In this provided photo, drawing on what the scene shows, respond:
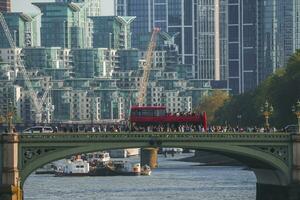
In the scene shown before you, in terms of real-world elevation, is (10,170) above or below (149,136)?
below

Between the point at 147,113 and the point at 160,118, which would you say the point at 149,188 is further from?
the point at 160,118

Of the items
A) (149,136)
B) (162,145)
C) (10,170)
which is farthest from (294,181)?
(10,170)

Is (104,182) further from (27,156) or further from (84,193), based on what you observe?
(27,156)

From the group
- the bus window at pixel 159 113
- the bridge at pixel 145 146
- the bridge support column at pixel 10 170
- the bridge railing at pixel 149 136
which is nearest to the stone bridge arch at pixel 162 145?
the bridge at pixel 145 146

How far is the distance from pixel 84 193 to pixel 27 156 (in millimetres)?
37100

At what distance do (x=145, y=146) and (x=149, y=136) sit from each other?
0.72 meters

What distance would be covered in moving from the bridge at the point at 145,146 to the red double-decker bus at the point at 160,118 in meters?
13.5

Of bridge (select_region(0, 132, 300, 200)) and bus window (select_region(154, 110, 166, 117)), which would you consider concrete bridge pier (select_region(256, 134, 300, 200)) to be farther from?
bus window (select_region(154, 110, 166, 117))

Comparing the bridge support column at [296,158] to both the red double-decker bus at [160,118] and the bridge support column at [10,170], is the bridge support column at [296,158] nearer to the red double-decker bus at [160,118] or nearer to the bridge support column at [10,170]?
the red double-decker bus at [160,118]

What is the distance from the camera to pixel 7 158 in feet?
413

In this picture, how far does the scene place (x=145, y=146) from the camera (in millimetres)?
129125

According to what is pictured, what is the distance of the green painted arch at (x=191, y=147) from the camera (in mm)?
127000

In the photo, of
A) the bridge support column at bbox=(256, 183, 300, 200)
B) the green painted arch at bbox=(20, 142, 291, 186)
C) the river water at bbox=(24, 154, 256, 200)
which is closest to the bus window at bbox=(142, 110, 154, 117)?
the river water at bbox=(24, 154, 256, 200)

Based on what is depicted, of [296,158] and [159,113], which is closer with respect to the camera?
[296,158]
